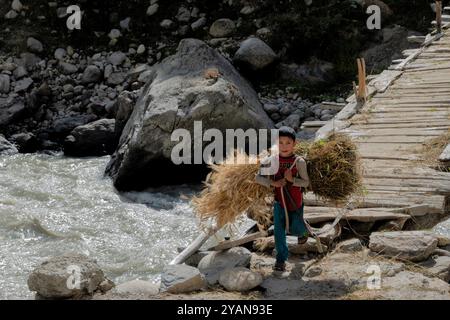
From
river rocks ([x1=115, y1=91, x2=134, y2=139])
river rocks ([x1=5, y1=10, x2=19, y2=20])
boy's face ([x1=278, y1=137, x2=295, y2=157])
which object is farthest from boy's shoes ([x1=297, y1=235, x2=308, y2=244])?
river rocks ([x1=5, y1=10, x2=19, y2=20])

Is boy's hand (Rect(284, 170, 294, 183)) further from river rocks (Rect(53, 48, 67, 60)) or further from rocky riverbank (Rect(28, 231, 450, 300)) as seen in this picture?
river rocks (Rect(53, 48, 67, 60))

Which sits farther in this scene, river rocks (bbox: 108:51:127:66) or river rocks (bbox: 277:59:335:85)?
river rocks (bbox: 108:51:127:66)

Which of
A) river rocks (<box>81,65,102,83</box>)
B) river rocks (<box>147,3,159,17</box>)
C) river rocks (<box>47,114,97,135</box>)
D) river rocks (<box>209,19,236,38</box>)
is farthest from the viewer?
river rocks (<box>147,3,159,17</box>)

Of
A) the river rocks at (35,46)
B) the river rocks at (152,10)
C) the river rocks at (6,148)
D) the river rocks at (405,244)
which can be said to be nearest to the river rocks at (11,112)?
the river rocks at (6,148)

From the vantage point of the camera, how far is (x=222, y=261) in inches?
262

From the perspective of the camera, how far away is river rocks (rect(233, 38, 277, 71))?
16.6 meters

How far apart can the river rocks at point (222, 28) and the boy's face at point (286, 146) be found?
1231 cm

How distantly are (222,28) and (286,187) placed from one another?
12433 millimetres

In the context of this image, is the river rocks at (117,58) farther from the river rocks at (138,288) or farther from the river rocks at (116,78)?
the river rocks at (138,288)

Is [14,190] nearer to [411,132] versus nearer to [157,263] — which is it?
[157,263]

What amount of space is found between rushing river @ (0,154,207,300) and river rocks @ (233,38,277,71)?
4281 mm

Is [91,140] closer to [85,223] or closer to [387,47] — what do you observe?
[85,223]

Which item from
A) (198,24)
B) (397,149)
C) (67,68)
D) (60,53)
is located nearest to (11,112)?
(67,68)
